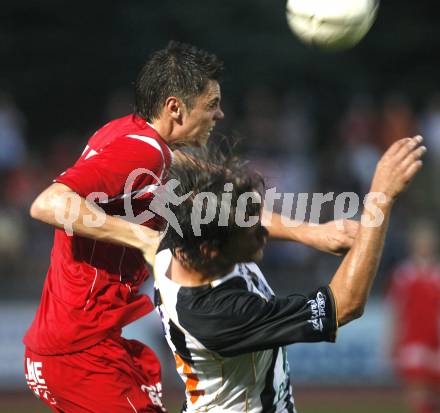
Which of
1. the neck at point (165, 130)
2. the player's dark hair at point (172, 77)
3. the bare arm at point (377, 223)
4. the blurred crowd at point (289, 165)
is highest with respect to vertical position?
the blurred crowd at point (289, 165)

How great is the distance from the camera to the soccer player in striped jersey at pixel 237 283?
11.1 ft

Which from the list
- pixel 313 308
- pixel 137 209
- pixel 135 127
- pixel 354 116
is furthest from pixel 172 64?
pixel 354 116

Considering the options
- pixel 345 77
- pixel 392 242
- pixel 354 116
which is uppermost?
pixel 345 77

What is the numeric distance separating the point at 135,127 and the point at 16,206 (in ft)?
25.7

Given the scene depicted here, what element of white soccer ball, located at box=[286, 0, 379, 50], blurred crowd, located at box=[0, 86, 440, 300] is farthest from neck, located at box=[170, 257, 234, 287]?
blurred crowd, located at box=[0, 86, 440, 300]

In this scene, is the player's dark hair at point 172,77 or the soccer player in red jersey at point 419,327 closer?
the player's dark hair at point 172,77

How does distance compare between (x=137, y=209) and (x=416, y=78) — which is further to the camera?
(x=416, y=78)

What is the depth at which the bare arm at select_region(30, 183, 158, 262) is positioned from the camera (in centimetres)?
380

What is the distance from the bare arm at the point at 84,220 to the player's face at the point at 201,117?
775 millimetres

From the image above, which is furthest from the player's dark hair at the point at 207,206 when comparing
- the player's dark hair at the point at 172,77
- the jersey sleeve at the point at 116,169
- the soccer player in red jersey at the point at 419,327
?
the soccer player in red jersey at the point at 419,327

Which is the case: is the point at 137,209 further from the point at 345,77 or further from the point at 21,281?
the point at 345,77

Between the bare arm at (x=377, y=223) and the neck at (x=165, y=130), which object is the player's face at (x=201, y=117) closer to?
the neck at (x=165, y=130)

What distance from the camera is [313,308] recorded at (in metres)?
3.48

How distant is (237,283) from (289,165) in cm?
890
